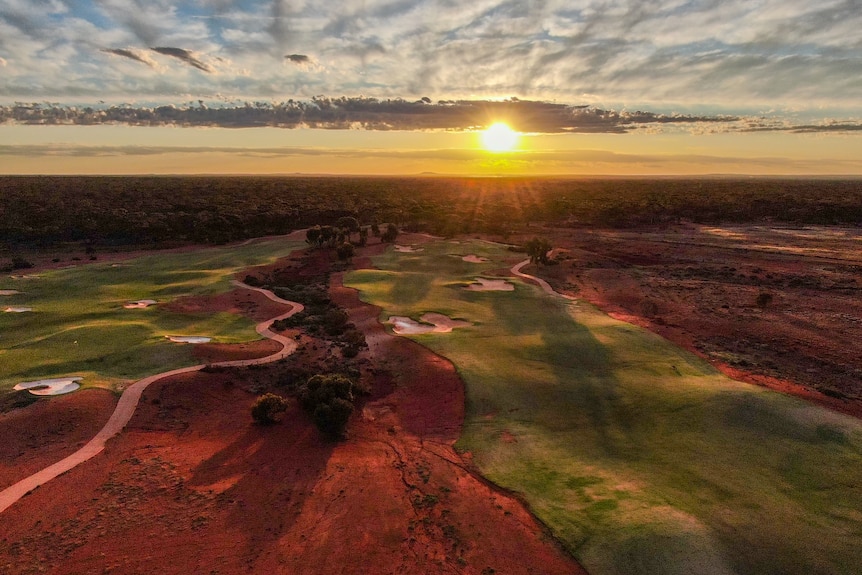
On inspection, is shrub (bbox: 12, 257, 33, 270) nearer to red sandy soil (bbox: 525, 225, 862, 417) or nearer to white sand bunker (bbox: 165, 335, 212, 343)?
white sand bunker (bbox: 165, 335, 212, 343)

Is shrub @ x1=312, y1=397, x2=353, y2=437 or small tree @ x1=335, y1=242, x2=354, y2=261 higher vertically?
shrub @ x1=312, y1=397, x2=353, y2=437

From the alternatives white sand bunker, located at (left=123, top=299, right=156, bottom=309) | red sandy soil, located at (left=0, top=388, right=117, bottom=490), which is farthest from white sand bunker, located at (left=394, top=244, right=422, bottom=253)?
red sandy soil, located at (left=0, top=388, right=117, bottom=490)

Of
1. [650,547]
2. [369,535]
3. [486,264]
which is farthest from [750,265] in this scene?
[369,535]

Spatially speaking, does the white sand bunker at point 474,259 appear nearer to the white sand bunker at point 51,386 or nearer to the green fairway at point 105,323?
the green fairway at point 105,323

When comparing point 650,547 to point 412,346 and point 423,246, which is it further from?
point 423,246

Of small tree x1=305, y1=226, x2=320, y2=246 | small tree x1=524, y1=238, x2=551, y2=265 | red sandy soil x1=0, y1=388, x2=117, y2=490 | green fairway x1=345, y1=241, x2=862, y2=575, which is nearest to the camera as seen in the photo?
green fairway x1=345, y1=241, x2=862, y2=575
